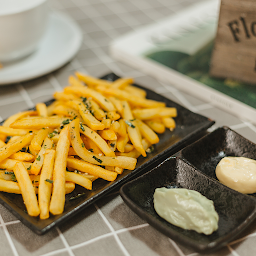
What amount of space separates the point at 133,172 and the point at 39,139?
63 centimetres

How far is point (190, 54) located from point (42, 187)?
2.35m

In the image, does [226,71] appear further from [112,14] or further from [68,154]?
[112,14]

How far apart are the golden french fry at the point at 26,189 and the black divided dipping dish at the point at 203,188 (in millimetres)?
478

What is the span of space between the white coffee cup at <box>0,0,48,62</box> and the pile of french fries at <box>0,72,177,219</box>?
843mm

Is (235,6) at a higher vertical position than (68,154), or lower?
higher

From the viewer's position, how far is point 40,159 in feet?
5.88

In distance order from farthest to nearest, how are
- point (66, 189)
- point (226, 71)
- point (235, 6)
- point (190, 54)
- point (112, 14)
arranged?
point (112, 14) → point (190, 54) → point (226, 71) → point (235, 6) → point (66, 189)

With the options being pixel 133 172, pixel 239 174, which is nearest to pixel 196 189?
pixel 239 174

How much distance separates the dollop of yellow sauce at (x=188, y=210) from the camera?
154 cm

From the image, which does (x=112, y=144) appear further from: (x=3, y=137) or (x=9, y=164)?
(x=3, y=137)

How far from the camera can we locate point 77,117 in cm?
211

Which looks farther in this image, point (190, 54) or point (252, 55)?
point (190, 54)

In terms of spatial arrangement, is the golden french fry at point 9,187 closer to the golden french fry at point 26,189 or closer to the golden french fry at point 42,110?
the golden french fry at point 26,189

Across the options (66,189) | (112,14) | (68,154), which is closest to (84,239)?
(66,189)
